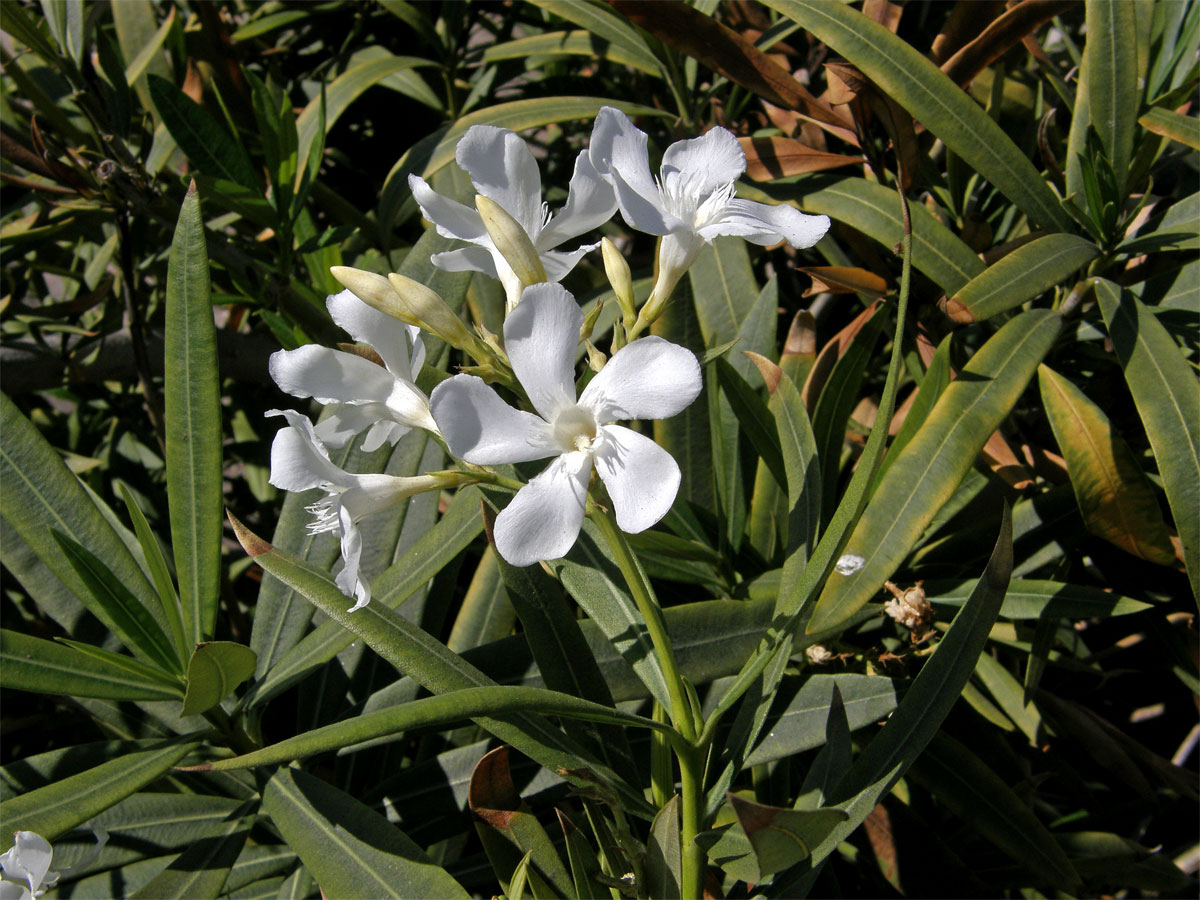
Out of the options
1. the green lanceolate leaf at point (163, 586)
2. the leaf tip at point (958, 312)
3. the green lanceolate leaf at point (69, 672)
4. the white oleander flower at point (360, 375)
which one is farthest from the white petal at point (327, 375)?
the leaf tip at point (958, 312)

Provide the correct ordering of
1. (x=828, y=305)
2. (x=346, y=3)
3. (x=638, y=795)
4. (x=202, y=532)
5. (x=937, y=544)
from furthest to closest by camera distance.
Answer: (x=346, y=3) → (x=828, y=305) → (x=937, y=544) → (x=202, y=532) → (x=638, y=795)

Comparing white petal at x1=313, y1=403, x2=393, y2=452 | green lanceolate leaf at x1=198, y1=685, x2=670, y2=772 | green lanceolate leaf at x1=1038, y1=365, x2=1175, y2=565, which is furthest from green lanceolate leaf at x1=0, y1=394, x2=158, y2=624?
green lanceolate leaf at x1=1038, y1=365, x2=1175, y2=565

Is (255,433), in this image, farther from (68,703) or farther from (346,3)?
(346,3)

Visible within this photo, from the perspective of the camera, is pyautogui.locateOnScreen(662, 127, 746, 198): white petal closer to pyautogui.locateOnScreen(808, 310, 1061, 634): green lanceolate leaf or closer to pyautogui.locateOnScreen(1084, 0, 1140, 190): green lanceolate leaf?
pyautogui.locateOnScreen(808, 310, 1061, 634): green lanceolate leaf

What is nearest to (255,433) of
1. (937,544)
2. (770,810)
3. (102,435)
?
(102,435)

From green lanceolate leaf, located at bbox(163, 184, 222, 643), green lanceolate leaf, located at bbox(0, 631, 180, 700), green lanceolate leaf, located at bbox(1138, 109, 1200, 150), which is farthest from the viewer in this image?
green lanceolate leaf, located at bbox(1138, 109, 1200, 150)

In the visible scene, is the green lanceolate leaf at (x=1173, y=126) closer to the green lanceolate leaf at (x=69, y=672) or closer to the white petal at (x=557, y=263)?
the white petal at (x=557, y=263)
